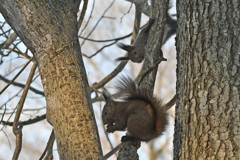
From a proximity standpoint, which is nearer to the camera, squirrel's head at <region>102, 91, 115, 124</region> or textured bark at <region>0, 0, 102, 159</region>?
textured bark at <region>0, 0, 102, 159</region>

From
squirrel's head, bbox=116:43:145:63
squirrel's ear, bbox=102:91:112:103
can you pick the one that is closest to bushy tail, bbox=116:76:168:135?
squirrel's ear, bbox=102:91:112:103

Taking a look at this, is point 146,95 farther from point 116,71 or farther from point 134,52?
point 134,52

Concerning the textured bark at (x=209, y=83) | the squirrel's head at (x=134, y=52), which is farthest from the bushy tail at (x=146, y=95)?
the squirrel's head at (x=134, y=52)

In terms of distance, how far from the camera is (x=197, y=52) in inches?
64.7

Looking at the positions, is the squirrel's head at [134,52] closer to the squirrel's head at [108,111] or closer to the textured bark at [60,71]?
the squirrel's head at [108,111]

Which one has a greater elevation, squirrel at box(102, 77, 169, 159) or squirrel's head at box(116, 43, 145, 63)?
squirrel's head at box(116, 43, 145, 63)

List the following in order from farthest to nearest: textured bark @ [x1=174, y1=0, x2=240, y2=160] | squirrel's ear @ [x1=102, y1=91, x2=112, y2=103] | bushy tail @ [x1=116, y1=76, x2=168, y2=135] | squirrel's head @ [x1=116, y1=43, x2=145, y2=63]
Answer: squirrel's head @ [x1=116, y1=43, x2=145, y2=63] → squirrel's ear @ [x1=102, y1=91, x2=112, y2=103] → bushy tail @ [x1=116, y1=76, x2=168, y2=135] → textured bark @ [x1=174, y1=0, x2=240, y2=160]

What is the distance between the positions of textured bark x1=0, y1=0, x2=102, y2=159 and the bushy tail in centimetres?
89

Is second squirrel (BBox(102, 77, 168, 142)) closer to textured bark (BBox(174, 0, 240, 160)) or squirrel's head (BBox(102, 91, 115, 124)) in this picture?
squirrel's head (BBox(102, 91, 115, 124))

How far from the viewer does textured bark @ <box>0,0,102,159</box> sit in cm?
150

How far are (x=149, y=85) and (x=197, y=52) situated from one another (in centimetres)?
98

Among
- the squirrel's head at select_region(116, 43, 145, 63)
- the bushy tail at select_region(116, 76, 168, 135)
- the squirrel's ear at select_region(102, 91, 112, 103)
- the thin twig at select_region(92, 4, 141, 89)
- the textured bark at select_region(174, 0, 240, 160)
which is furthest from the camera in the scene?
the squirrel's head at select_region(116, 43, 145, 63)

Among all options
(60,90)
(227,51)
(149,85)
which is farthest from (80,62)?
(149,85)

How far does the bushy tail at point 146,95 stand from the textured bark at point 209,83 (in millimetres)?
783
